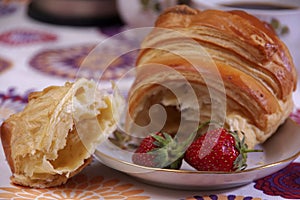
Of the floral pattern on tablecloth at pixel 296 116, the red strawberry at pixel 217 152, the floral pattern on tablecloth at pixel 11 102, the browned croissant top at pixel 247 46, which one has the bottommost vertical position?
the floral pattern on tablecloth at pixel 296 116

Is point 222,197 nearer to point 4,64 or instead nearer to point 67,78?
point 67,78

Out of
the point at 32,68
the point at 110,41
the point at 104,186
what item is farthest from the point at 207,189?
the point at 110,41

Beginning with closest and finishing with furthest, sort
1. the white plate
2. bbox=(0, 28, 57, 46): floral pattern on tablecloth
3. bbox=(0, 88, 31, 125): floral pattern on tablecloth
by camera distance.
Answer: the white plate < bbox=(0, 88, 31, 125): floral pattern on tablecloth < bbox=(0, 28, 57, 46): floral pattern on tablecloth

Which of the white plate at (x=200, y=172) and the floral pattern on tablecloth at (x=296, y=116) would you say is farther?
the floral pattern on tablecloth at (x=296, y=116)

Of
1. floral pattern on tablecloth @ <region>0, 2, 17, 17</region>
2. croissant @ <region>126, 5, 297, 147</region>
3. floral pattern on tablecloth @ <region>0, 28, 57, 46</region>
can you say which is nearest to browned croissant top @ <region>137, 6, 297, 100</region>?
croissant @ <region>126, 5, 297, 147</region>

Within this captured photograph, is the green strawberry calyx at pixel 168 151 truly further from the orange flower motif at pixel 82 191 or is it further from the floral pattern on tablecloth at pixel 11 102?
the floral pattern on tablecloth at pixel 11 102

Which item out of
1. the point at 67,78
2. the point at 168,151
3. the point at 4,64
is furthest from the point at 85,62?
the point at 168,151

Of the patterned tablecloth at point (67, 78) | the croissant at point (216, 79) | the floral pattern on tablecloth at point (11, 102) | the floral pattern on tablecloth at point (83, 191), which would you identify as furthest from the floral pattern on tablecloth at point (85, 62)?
the floral pattern on tablecloth at point (83, 191)

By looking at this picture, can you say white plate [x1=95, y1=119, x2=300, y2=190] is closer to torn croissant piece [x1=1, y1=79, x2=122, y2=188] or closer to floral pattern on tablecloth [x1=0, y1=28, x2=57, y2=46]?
torn croissant piece [x1=1, y1=79, x2=122, y2=188]
